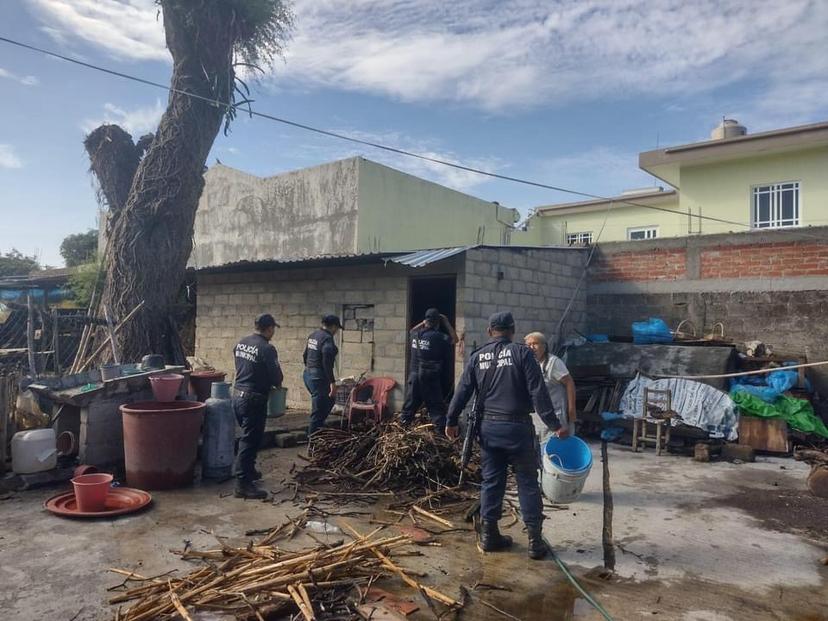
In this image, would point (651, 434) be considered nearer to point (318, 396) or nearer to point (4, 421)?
point (318, 396)

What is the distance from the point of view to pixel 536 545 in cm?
454

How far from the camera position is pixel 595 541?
4957 millimetres

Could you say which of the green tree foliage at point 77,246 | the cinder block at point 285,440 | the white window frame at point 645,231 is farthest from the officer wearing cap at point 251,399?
the green tree foliage at point 77,246

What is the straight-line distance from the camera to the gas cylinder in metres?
6.48

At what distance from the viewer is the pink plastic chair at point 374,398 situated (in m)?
8.93

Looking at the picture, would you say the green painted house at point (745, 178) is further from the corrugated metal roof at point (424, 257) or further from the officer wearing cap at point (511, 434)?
A: the officer wearing cap at point (511, 434)

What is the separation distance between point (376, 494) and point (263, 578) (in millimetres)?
2380

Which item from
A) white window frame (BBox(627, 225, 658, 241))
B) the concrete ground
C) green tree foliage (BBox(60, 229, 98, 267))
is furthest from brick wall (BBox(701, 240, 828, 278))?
green tree foliage (BBox(60, 229, 98, 267))

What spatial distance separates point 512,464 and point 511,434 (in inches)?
10.3

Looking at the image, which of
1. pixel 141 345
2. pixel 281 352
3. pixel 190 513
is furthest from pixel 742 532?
pixel 141 345

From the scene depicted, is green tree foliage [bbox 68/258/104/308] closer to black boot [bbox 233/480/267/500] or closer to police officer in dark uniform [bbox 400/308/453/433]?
police officer in dark uniform [bbox 400/308/453/433]

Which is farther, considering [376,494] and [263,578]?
[376,494]

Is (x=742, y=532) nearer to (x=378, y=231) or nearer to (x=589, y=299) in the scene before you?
(x=589, y=299)

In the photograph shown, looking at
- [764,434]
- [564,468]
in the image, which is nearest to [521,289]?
[764,434]
